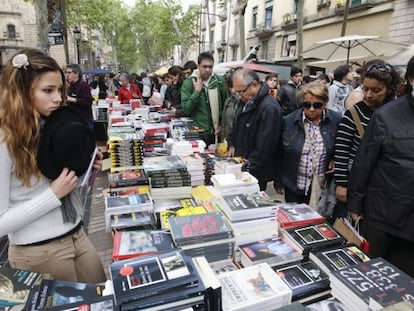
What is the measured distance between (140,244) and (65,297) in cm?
40

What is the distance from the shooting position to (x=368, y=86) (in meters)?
2.35

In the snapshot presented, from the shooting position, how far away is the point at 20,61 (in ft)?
4.18

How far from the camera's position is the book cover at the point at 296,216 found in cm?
173

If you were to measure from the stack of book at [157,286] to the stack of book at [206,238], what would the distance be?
0.97 feet

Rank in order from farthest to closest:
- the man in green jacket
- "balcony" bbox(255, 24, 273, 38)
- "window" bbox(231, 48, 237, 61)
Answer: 1. "window" bbox(231, 48, 237, 61)
2. "balcony" bbox(255, 24, 273, 38)
3. the man in green jacket

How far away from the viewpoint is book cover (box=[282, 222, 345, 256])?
5.00 feet

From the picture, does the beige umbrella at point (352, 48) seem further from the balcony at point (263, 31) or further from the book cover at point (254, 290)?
the balcony at point (263, 31)

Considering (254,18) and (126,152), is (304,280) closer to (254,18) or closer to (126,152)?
(126,152)

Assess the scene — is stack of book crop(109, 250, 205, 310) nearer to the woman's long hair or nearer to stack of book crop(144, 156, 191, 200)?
the woman's long hair

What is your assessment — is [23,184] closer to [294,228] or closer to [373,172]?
[294,228]

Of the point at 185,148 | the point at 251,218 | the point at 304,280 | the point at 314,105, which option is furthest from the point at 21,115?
the point at 314,105

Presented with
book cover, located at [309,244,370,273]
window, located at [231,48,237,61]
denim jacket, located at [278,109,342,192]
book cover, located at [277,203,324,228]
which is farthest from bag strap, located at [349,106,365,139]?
window, located at [231,48,237,61]

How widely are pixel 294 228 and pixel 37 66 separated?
150cm

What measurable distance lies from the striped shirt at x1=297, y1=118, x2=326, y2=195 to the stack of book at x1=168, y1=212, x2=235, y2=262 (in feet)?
4.20
